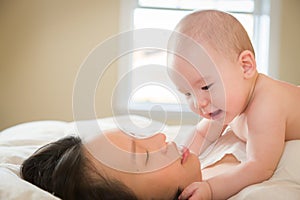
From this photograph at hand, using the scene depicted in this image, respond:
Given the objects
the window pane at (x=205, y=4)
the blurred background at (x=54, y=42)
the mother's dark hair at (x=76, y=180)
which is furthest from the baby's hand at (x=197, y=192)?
the window pane at (x=205, y=4)

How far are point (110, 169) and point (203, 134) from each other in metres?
0.46

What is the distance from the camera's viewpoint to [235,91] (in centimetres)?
103

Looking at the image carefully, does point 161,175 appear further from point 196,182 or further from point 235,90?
point 235,90

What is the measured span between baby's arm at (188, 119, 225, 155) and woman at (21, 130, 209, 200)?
0.27 meters

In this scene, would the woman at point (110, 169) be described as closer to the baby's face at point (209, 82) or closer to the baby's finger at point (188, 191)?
the baby's finger at point (188, 191)

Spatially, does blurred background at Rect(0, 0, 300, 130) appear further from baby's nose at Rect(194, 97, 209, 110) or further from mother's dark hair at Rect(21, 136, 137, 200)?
mother's dark hair at Rect(21, 136, 137, 200)

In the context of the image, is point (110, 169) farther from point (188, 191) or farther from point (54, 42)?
point (54, 42)

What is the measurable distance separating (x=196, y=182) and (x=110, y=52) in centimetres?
35

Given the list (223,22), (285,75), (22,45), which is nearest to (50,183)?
(223,22)

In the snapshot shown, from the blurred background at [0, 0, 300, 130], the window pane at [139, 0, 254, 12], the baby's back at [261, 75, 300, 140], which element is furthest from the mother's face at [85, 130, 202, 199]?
the window pane at [139, 0, 254, 12]

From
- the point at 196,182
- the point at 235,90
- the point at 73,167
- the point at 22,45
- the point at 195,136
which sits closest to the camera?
the point at 73,167

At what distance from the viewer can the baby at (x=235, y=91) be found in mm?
958

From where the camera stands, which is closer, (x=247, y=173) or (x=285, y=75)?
(x=247, y=173)

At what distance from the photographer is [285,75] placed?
9.75 feet
